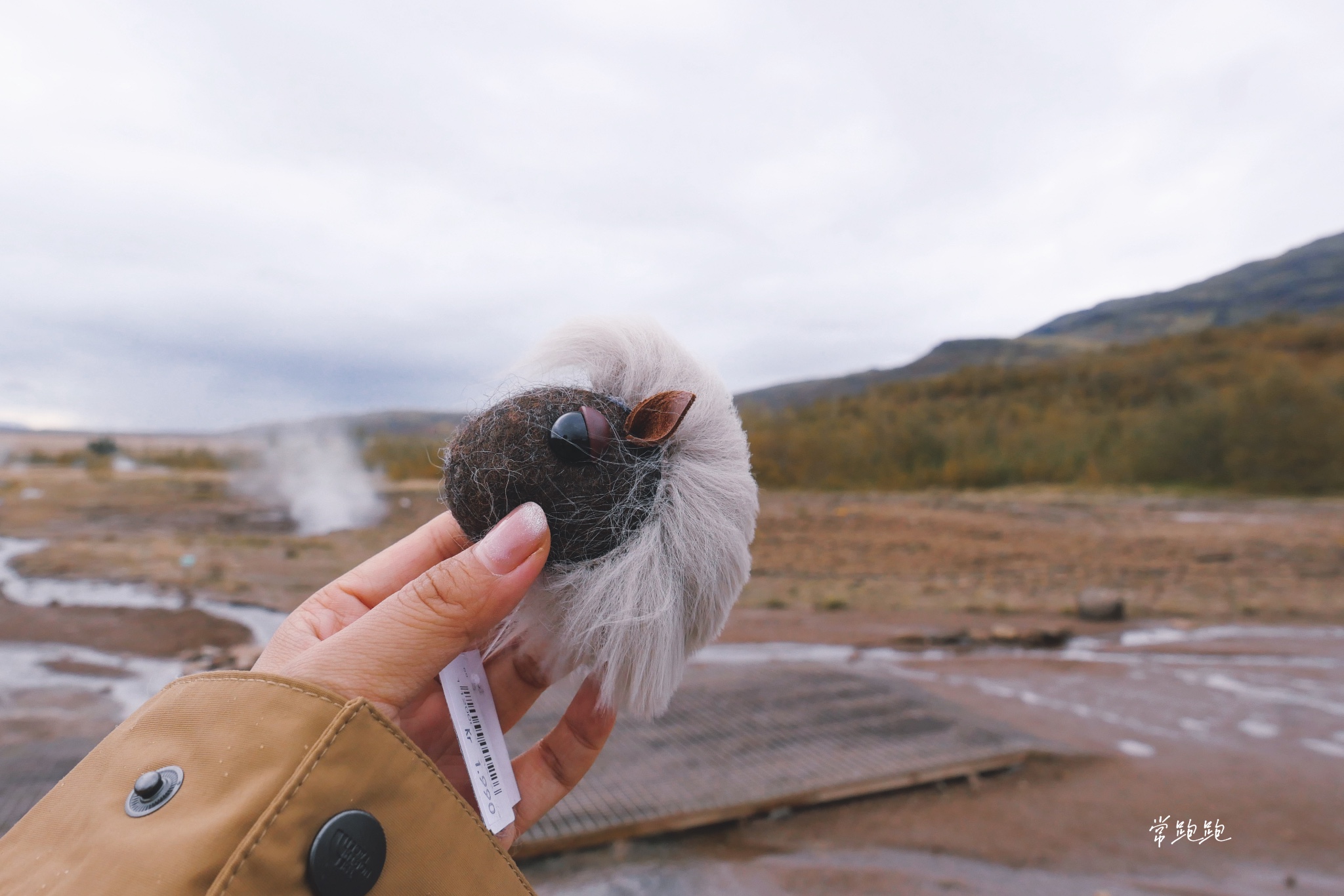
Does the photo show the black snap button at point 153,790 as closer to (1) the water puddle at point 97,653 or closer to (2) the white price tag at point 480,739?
(2) the white price tag at point 480,739

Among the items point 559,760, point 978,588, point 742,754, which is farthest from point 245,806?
point 978,588

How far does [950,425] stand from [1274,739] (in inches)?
1155

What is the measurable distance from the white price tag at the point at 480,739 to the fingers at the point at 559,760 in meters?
0.29

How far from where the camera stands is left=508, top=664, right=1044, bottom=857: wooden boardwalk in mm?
3527

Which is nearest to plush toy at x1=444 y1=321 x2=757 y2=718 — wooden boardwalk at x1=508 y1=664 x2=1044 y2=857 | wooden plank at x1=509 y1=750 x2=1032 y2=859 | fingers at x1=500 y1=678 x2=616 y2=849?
fingers at x1=500 y1=678 x2=616 y2=849

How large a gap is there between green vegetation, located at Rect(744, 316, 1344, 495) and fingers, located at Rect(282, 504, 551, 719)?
45.0 ft

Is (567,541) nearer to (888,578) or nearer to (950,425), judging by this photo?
(888,578)

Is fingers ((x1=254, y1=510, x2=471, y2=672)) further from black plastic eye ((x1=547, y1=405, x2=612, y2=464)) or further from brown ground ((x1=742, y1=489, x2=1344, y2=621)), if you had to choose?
brown ground ((x1=742, y1=489, x2=1344, y2=621))

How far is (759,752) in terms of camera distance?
427 cm

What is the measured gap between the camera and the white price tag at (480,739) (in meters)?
1.11

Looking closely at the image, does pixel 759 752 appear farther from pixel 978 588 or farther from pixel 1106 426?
pixel 1106 426

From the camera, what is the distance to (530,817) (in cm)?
147

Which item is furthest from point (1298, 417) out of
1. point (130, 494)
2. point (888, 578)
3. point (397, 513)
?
point (130, 494)

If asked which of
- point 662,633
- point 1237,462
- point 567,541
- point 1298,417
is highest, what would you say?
point 567,541
